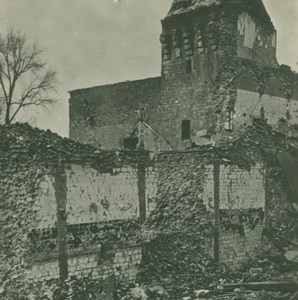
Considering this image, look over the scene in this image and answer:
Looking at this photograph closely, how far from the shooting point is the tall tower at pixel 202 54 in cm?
2148

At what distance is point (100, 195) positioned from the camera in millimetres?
12203

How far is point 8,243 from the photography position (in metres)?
10.7

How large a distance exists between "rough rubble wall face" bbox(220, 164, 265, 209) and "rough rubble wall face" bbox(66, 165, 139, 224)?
3.44m

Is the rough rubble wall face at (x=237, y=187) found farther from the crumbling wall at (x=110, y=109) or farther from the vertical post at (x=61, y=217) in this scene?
the crumbling wall at (x=110, y=109)

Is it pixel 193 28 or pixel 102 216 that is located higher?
pixel 193 28

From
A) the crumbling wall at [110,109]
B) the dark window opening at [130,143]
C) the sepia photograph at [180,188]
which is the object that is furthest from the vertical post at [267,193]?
the dark window opening at [130,143]

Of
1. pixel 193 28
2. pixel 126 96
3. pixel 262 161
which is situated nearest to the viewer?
pixel 262 161

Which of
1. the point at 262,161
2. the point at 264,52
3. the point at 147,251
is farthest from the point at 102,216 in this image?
the point at 264,52

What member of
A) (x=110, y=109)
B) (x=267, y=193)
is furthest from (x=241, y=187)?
(x=110, y=109)

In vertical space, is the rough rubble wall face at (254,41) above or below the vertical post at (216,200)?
above

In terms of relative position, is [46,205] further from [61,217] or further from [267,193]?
[267,193]

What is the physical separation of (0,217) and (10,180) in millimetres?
791

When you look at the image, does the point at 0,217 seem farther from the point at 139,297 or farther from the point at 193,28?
the point at 193,28

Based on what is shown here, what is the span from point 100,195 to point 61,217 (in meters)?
1.18
